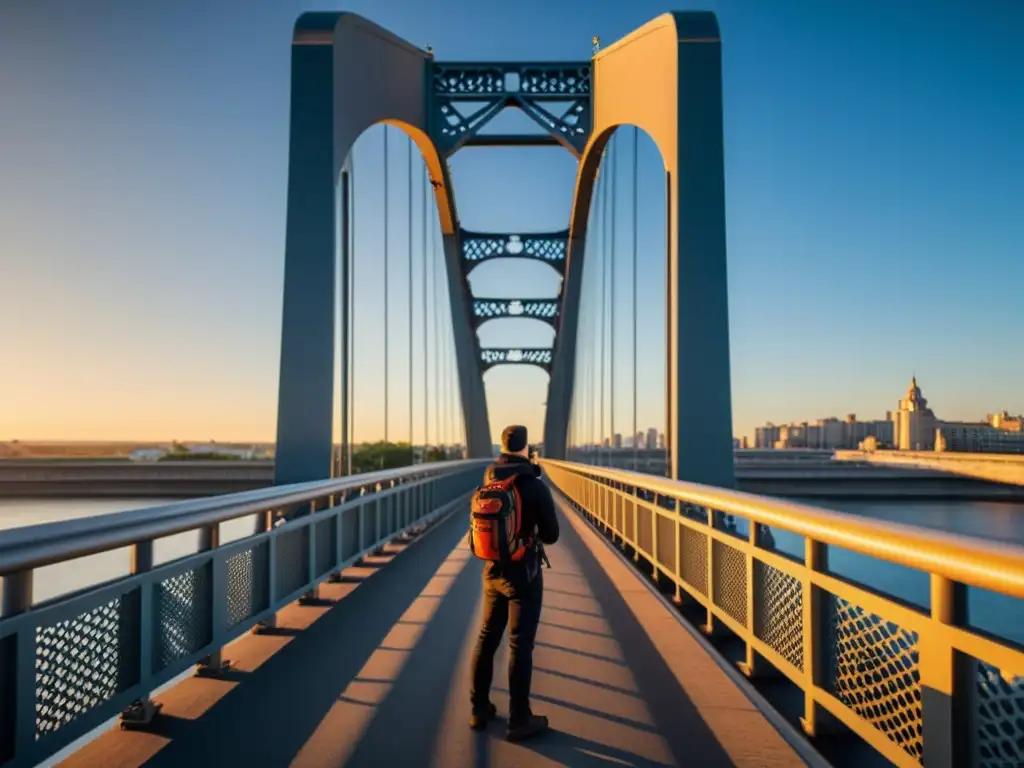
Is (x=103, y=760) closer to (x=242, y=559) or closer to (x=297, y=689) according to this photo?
(x=297, y=689)

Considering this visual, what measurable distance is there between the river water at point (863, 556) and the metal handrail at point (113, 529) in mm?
1865

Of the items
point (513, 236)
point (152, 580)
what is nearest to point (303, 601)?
point (152, 580)

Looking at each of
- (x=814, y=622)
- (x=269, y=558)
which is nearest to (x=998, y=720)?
(x=814, y=622)

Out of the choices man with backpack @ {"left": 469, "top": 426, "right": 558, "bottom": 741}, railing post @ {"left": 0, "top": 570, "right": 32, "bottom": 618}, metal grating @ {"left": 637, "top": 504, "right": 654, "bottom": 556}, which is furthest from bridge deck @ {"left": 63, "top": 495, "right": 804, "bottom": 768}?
metal grating @ {"left": 637, "top": 504, "right": 654, "bottom": 556}

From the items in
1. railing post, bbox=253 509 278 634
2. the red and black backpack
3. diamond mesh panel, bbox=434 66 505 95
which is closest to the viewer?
the red and black backpack

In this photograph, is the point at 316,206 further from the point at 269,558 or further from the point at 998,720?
the point at 998,720

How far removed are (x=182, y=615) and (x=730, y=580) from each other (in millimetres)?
2821

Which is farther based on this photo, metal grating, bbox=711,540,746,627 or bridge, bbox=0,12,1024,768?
metal grating, bbox=711,540,746,627

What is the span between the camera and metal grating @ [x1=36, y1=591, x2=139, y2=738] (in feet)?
8.89

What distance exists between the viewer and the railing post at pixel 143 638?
3.28 m

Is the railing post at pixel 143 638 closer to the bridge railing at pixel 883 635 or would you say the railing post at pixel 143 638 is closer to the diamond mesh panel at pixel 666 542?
the bridge railing at pixel 883 635

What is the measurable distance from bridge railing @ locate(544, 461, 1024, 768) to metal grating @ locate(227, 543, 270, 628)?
8.42 feet

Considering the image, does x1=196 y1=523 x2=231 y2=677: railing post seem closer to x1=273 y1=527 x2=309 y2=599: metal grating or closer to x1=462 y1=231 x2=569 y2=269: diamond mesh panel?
x1=273 y1=527 x2=309 y2=599: metal grating

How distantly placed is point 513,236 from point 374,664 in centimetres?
3417
